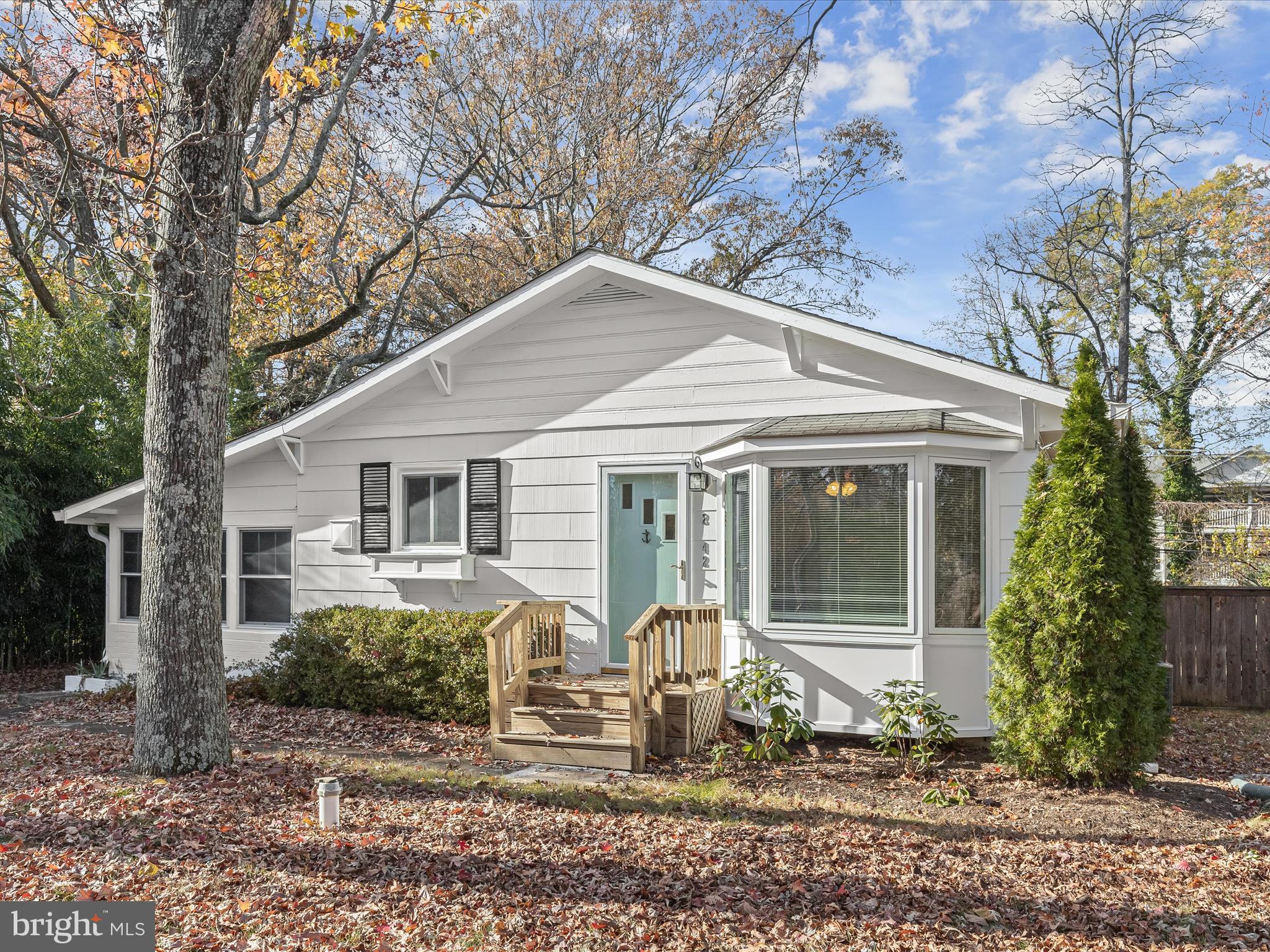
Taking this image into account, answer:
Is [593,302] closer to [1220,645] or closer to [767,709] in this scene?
[767,709]

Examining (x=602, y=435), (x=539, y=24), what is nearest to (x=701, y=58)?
(x=539, y=24)

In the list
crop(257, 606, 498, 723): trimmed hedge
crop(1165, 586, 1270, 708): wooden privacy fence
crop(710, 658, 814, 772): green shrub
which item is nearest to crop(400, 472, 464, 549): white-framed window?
crop(257, 606, 498, 723): trimmed hedge

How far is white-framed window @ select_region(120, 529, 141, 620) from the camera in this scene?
1141 cm

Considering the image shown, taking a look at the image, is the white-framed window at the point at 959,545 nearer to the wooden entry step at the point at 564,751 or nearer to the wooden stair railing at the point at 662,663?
the wooden stair railing at the point at 662,663

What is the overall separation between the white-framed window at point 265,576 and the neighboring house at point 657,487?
3 cm

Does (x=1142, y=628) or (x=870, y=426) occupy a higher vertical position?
(x=870, y=426)

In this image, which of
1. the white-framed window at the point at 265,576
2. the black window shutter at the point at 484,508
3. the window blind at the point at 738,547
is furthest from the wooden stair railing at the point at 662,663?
the white-framed window at the point at 265,576

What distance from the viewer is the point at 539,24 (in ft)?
59.2

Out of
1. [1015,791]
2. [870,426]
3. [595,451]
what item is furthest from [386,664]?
[1015,791]

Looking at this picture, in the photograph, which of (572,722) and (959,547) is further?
(959,547)

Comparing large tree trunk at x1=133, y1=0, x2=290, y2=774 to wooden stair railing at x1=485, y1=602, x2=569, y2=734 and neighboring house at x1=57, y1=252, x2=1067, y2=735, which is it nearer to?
wooden stair railing at x1=485, y1=602, x2=569, y2=734

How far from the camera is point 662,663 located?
6875 millimetres

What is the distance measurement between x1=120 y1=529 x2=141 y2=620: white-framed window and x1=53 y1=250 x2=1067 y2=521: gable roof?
0.71 meters

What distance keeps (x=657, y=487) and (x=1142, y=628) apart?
416 centimetres
